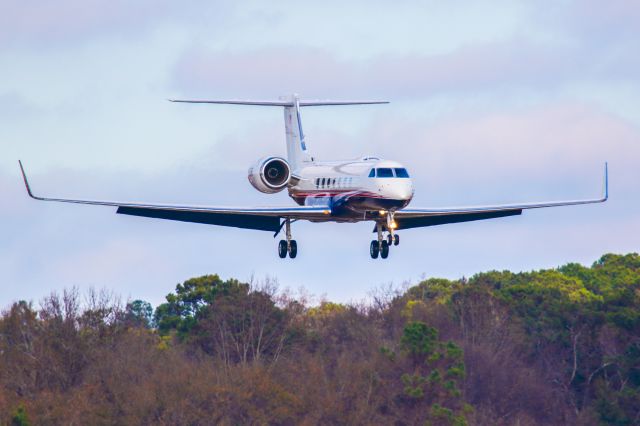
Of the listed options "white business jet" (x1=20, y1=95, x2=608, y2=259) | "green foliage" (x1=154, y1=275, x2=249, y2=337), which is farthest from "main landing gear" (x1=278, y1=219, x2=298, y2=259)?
"green foliage" (x1=154, y1=275, x2=249, y2=337)

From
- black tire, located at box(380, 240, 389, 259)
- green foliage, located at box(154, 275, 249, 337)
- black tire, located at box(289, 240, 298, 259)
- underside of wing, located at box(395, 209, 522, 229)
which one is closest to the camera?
black tire, located at box(380, 240, 389, 259)

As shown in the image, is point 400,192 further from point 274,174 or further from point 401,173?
point 274,174

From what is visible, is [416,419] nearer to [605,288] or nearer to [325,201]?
[325,201]

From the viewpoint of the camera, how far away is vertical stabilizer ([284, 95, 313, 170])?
225 ft

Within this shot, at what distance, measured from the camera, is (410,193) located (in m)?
55.4

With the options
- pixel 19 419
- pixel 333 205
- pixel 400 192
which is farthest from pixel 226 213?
pixel 19 419

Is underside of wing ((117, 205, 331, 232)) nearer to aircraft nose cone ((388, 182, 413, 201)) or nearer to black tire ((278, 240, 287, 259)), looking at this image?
black tire ((278, 240, 287, 259))

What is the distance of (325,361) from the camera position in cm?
9925

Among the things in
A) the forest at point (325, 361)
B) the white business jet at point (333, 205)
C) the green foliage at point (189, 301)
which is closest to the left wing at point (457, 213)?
the white business jet at point (333, 205)

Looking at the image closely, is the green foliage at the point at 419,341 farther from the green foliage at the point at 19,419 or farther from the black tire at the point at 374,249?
the black tire at the point at 374,249

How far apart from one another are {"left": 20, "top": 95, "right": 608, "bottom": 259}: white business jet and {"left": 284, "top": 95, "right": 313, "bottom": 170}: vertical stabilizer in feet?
1.96

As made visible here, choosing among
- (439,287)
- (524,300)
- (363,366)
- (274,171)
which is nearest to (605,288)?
(439,287)

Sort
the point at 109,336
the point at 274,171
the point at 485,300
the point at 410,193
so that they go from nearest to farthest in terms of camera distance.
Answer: the point at 410,193
the point at 274,171
the point at 109,336
the point at 485,300

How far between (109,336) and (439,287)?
49903mm
